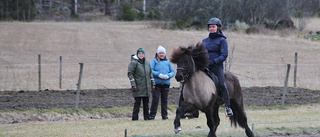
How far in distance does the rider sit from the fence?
902 cm

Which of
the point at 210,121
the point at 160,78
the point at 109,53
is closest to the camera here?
the point at 210,121

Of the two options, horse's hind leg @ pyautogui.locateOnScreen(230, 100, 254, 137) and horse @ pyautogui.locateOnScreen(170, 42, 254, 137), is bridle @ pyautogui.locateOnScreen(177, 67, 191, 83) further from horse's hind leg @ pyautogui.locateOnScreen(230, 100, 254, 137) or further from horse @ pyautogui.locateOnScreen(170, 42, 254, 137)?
horse's hind leg @ pyautogui.locateOnScreen(230, 100, 254, 137)

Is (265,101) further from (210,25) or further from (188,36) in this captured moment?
(188,36)

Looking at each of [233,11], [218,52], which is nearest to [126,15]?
[233,11]

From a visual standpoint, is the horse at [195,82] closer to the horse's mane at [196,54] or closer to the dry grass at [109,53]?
the horse's mane at [196,54]

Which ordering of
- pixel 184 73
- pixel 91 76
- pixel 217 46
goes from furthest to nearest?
pixel 91 76, pixel 217 46, pixel 184 73

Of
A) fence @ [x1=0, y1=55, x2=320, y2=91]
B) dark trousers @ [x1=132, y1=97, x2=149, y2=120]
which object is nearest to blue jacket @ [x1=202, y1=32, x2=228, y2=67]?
dark trousers @ [x1=132, y1=97, x2=149, y2=120]

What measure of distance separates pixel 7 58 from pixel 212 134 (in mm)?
21957

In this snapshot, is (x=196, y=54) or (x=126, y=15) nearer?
(x=196, y=54)

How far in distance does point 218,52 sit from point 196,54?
774mm

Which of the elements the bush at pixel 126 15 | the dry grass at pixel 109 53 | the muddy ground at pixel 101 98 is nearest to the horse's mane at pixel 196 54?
the muddy ground at pixel 101 98

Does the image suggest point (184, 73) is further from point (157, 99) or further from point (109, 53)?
point (109, 53)

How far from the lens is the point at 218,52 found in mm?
8203

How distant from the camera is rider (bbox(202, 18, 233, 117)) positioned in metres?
8.00
